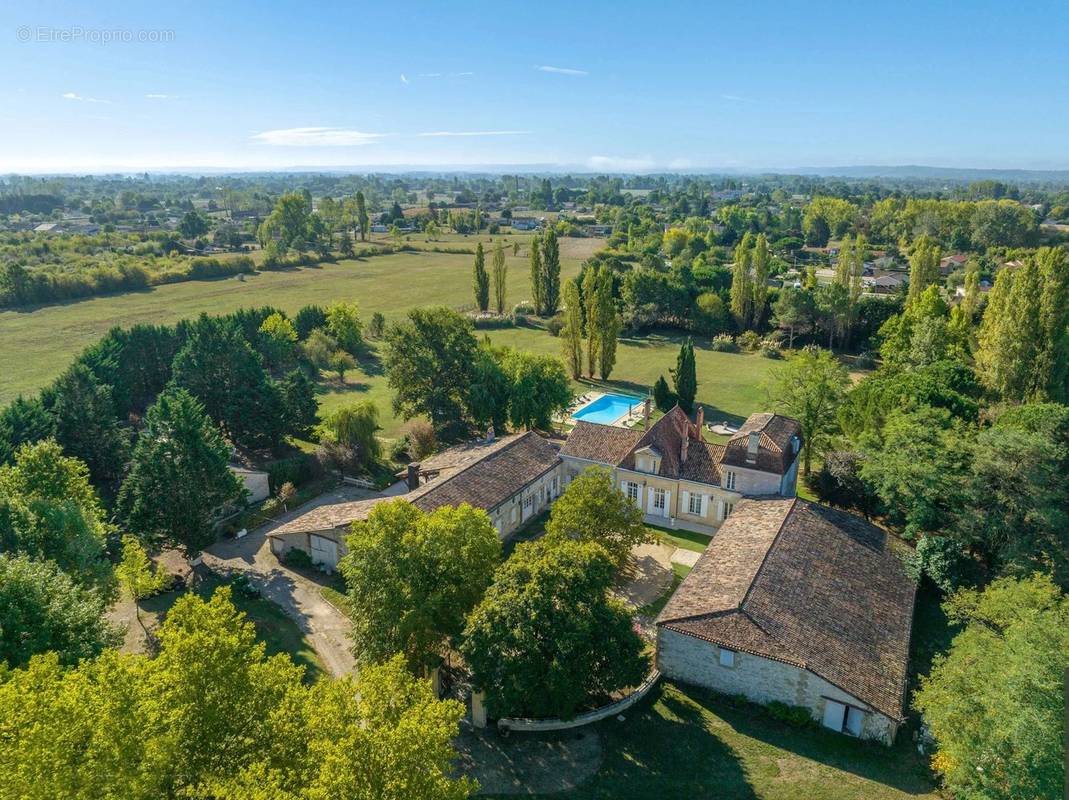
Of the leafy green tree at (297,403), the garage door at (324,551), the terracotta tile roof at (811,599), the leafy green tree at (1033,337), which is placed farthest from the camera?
the leafy green tree at (297,403)

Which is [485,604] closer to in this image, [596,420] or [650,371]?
[596,420]

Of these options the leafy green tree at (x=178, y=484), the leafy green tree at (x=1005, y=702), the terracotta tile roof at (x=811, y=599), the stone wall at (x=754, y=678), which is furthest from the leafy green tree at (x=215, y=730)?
the leafy green tree at (x=178, y=484)

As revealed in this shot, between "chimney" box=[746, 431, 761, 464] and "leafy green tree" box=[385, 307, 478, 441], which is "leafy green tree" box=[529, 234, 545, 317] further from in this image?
"chimney" box=[746, 431, 761, 464]

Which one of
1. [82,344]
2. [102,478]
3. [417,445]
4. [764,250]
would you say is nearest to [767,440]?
[417,445]

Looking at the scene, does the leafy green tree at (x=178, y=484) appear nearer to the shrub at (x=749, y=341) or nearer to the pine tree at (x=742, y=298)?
the shrub at (x=749, y=341)

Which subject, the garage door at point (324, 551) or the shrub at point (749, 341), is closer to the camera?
the garage door at point (324, 551)

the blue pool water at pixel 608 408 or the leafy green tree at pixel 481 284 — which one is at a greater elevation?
the leafy green tree at pixel 481 284

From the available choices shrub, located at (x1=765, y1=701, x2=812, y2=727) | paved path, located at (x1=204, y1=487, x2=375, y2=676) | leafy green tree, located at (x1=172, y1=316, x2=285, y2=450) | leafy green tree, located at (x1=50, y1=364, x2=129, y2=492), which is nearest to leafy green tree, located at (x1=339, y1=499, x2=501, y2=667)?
paved path, located at (x1=204, y1=487, x2=375, y2=676)
